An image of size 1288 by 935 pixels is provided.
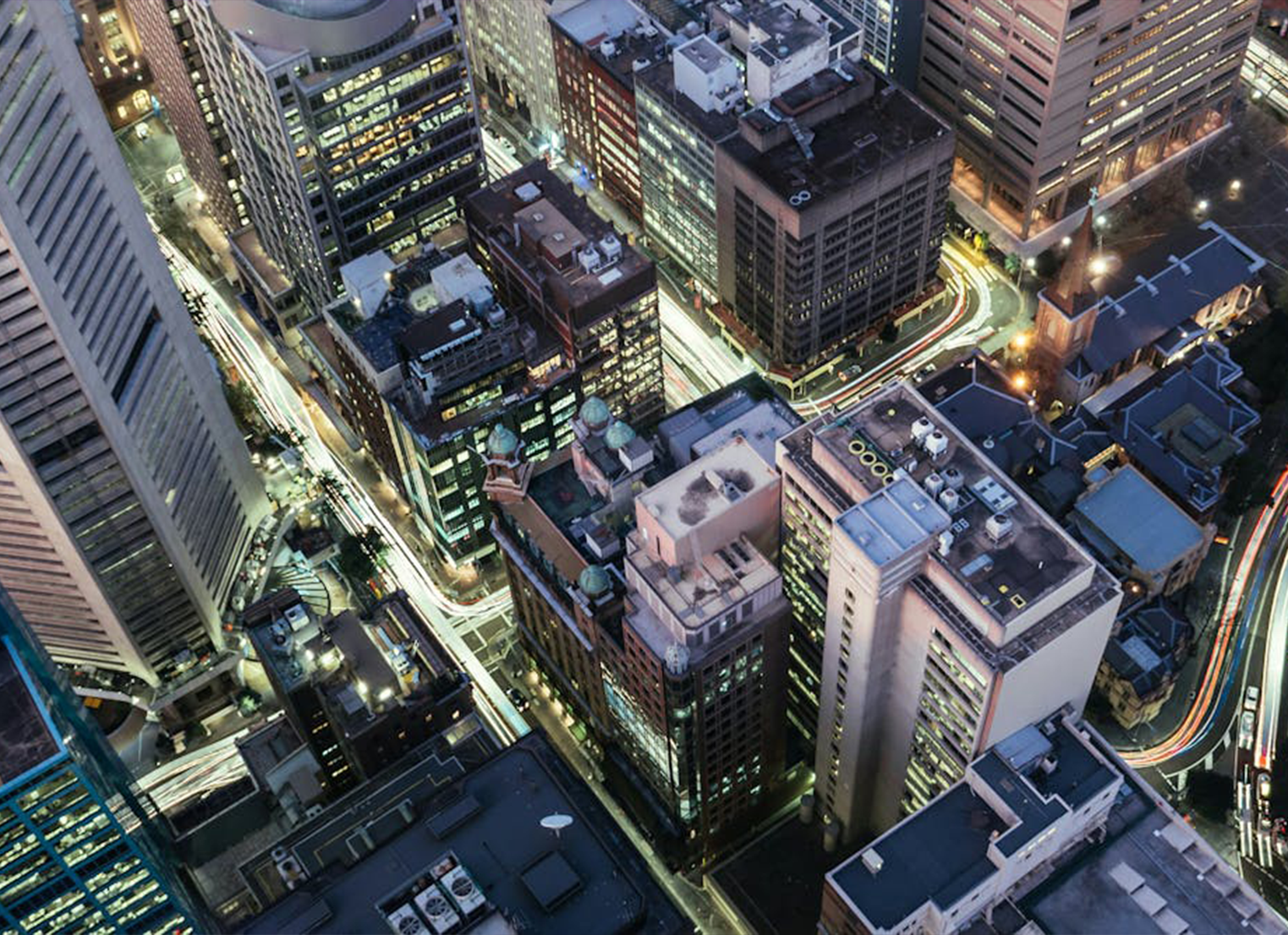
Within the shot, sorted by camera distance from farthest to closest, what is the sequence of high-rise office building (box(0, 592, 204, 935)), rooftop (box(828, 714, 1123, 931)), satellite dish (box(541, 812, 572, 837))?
rooftop (box(828, 714, 1123, 931)), satellite dish (box(541, 812, 572, 837)), high-rise office building (box(0, 592, 204, 935))

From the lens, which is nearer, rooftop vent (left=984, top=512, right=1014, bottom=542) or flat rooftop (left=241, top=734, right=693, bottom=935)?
flat rooftop (left=241, top=734, right=693, bottom=935)

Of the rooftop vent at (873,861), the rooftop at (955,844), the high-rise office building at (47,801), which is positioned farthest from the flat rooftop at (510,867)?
the rooftop at (955,844)

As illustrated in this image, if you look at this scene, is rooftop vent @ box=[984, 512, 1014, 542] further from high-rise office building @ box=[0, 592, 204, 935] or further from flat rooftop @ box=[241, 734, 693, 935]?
high-rise office building @ box=[0, 592, 204, 935]

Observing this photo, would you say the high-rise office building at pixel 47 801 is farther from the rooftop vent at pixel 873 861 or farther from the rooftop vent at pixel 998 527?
the rooftop vent at pixel 998 527

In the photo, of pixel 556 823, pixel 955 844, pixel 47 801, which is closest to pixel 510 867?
pixel 556 823

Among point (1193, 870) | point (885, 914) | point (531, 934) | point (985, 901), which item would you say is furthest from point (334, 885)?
point (1193, 870)

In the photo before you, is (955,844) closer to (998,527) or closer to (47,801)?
Result: (998,527)

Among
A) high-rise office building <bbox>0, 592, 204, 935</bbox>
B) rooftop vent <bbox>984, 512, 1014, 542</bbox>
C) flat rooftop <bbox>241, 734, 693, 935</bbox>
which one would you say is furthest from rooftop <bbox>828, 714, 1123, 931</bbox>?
high-rise office building <bbox>0, 592, 204, 935</bbox>
